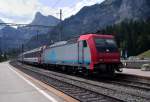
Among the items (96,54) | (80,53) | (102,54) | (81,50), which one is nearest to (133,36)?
(80,53)

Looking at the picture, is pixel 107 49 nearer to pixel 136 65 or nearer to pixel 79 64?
pixel 79 64

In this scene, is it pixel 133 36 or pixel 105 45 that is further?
pixel 133 36

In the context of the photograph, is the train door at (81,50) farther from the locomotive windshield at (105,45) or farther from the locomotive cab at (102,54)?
the locomotive windshield at (105,45)

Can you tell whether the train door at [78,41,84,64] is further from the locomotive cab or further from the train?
the locomotive cab

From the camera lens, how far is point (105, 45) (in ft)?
88.1

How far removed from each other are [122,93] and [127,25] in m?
150

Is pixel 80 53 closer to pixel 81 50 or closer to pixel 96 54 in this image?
pixel 81 50

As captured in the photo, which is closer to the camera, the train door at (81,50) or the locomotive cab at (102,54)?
the locomotive cab at (102,54)

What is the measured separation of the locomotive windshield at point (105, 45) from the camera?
26.5 metres

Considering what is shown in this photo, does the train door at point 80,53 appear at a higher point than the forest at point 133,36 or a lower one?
lower

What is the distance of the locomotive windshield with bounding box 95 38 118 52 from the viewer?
86.8 feet

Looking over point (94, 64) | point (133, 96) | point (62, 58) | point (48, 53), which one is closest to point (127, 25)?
point (48, 53)

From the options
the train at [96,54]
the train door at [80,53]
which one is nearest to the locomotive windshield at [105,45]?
the train at [96,54]

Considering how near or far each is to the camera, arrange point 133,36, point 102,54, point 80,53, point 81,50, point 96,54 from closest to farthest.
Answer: point 96,54
point 102,54
point 81,50
point 80,53
point 133,36
